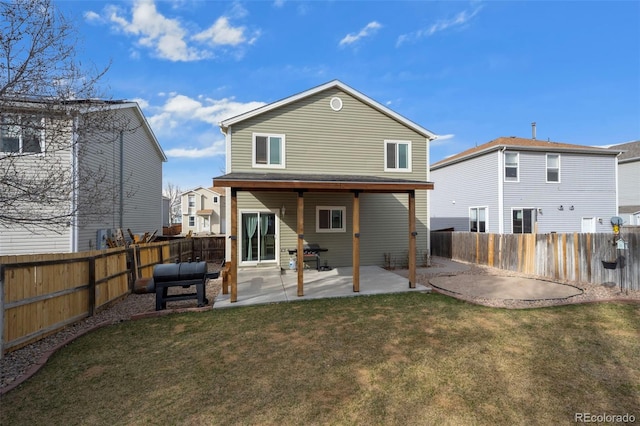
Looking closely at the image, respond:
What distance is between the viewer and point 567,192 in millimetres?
16328

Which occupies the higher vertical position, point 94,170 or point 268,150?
point 268,150

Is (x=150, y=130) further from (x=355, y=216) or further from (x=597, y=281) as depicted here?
(x=597, y=281)

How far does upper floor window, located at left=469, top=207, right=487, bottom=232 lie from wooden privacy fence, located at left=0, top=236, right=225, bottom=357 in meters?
16.8

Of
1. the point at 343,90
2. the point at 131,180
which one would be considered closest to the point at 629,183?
the point at 343,90

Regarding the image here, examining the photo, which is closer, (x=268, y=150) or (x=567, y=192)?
(x=268, y=150)

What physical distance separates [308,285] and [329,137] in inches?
240

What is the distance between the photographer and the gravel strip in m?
3.97

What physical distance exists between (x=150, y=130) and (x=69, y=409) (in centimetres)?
1568

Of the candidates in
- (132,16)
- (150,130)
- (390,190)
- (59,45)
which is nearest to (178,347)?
(59,45)

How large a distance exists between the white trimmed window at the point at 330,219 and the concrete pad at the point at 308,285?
1.70 meters

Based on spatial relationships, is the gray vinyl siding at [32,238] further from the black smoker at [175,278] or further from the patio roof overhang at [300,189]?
the patio roof overhang at [300,189]

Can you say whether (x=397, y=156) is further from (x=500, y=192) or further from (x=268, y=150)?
(x=500, y=192)

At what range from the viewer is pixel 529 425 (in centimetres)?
269

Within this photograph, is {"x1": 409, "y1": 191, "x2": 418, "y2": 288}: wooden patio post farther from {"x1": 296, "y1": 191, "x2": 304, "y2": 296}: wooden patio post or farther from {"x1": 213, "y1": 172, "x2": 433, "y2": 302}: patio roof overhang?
{"x1": 296, "y1": 191, "x2": 304, "y2": 296}: wooden patio post
